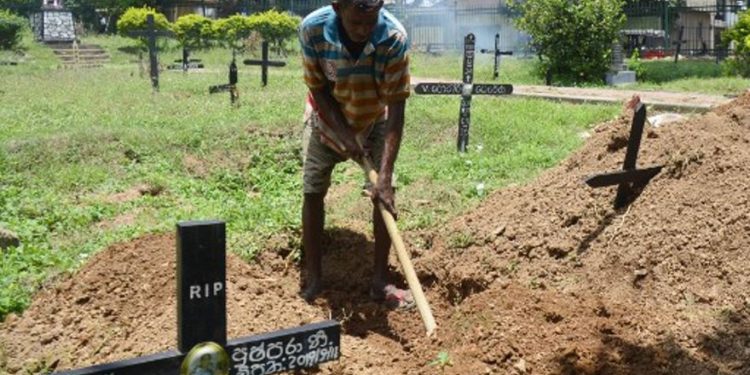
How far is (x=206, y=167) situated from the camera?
820 centimetres

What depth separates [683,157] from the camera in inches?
183

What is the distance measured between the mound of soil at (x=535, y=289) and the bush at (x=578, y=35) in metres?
12.1

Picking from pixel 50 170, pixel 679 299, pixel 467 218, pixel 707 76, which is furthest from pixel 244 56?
pixel 679 299

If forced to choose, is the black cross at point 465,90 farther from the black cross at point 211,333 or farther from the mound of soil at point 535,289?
the black cross at point 211,333

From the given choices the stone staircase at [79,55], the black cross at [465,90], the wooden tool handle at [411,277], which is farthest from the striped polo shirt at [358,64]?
the stone staircase at [79,55]

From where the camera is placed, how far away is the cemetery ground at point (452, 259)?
360cm

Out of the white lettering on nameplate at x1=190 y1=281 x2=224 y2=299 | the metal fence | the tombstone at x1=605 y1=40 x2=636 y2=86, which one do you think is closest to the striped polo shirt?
the white lettering on nameplate at x1=190 y1=281 x2=224 y2=299

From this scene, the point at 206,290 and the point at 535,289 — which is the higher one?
the point at 206,290

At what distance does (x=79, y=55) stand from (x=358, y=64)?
25.3 m

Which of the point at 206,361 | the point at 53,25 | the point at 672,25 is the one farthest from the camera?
the point at 53,25

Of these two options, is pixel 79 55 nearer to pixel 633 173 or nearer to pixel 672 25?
pixel 672 25

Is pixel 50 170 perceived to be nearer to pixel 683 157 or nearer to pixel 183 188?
pixel 183 188

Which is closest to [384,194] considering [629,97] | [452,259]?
[452,259]

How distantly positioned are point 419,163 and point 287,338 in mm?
5519
